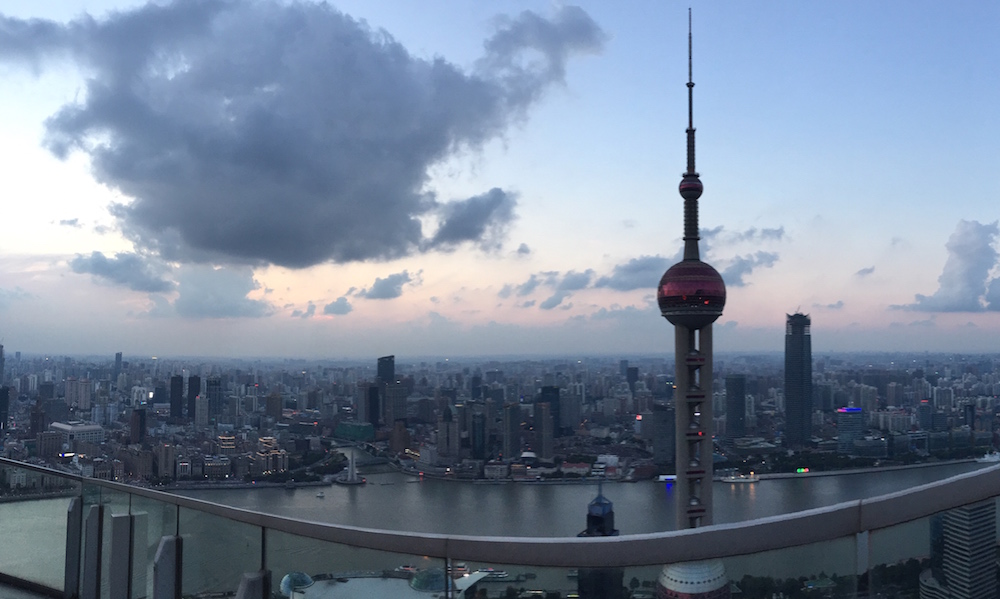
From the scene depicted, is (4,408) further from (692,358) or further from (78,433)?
(692,358)

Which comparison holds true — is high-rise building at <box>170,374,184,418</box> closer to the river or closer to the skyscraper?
the skyscraper

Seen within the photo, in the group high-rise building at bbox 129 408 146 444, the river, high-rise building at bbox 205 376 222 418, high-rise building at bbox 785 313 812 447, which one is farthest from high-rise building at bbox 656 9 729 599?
high-rise building at bbox 205 376 222 418

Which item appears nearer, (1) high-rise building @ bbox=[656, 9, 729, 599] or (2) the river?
(2) the river

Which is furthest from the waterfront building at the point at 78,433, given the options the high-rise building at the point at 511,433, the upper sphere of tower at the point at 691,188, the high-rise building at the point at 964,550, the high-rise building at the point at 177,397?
the high-rise building at the point at 964,550

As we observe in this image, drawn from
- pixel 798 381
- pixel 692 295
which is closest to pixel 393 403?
pixel 692 295

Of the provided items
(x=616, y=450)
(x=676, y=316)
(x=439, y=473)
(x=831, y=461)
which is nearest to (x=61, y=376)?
(x=439, y=473)

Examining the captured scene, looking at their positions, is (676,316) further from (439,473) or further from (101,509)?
(101,509)
